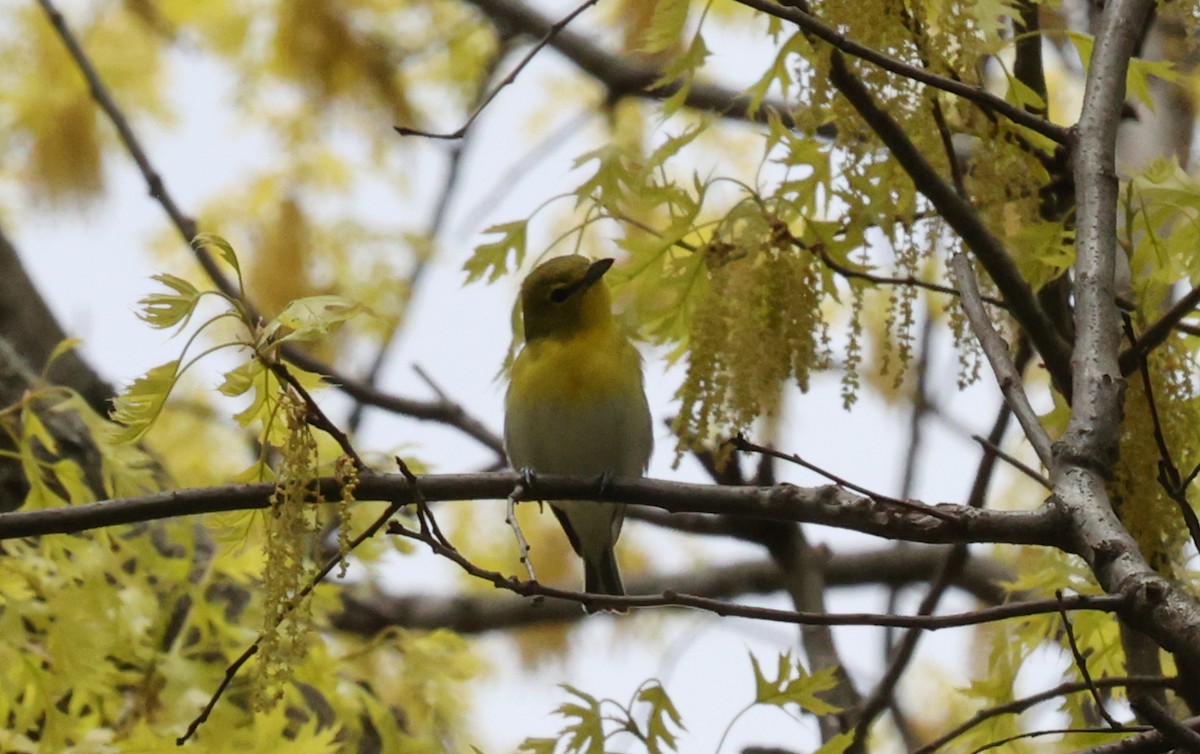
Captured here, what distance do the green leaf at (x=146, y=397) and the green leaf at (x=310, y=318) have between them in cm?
17

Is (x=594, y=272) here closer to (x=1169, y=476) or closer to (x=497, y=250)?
(x=497, y=250)

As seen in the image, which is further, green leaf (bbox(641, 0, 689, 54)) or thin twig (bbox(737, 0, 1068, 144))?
green leaf (bbox(641, 0, 689, 54))

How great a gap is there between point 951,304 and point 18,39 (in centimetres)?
657

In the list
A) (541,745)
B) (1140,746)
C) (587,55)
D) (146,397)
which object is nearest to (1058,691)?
(1140,746)

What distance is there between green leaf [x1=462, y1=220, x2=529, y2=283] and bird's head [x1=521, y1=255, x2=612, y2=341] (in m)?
0.86

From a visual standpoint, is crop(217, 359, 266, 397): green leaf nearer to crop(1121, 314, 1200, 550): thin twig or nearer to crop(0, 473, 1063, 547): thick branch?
crop(0, 473, 1063, 547): thick branch

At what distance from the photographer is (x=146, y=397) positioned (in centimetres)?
223

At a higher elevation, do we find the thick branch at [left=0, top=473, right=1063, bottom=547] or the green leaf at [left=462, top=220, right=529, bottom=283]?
the green leaf at [left=462, top=220, right=529, bottom=283]

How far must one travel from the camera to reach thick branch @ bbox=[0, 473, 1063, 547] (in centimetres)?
205

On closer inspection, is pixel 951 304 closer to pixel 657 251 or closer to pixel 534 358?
pixel 657 251

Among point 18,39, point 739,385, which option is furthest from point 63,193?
point 739,385

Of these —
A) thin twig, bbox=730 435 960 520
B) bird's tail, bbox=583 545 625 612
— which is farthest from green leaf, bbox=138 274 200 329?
bird's tail, bbox=583 545 625 612

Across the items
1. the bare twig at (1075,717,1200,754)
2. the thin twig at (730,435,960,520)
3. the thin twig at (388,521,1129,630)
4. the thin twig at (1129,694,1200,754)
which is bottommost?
the thin twig at (1129,694,1200,754)

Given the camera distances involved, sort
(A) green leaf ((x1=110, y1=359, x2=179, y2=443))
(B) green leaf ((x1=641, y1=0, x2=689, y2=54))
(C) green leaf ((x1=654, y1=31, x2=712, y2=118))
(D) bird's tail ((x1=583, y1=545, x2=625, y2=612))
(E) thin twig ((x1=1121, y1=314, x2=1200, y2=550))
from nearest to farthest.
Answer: (E) thin twig ((x1=1121, y1=314, x2=1200, y2=550)) < (A) green leaf ((x1=110, y1=359, x2=179, y2=443)) < (B) green leaf ((x1=641, y1=0, x2=689, y2=54)) < (C) green leaf ((x1=654, y1=31, x2=712, y2=118)) < (D) bird's tail ((x1=583, y1=545, x2=625, y2=612))
